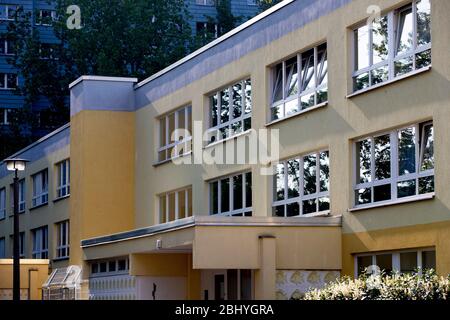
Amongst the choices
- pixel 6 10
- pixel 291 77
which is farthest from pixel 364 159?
pixel 6 10

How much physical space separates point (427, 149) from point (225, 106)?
10.1 metres

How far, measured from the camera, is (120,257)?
95.9 feet

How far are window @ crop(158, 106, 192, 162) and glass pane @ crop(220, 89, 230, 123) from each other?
2186 millimetres

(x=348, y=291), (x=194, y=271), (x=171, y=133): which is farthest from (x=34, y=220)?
(x=348, y=291)

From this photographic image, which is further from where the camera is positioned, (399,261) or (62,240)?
(62,240)

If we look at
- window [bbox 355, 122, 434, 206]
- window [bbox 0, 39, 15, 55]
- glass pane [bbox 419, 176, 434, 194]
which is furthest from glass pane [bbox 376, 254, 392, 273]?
window [bbox 0, 39, 15, 55]

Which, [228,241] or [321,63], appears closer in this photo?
[228,241]

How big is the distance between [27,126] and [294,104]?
42397 mm

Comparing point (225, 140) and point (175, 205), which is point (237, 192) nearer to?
point (225, 140)

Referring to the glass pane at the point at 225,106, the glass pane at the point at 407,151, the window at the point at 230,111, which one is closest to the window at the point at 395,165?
the glass pane at the point at 407,151

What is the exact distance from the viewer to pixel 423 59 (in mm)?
20469

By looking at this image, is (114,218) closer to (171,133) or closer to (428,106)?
(171,133)

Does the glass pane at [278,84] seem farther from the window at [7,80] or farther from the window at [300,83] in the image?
the window at [7,80]

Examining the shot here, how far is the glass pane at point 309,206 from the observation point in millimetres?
24405
